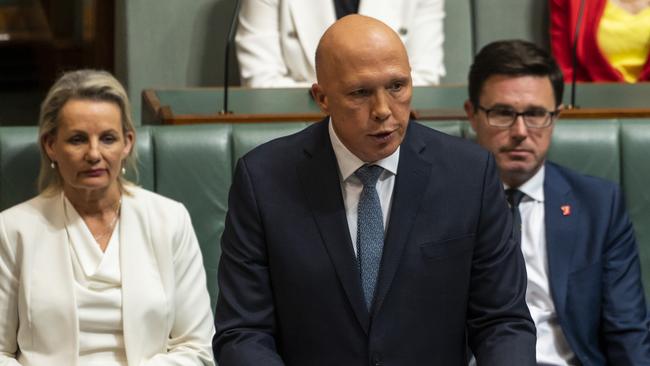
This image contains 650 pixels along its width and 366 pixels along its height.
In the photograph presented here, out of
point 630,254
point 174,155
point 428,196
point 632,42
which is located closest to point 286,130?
point 174,155

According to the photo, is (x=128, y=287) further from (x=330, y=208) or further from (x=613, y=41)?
(x=613, y=41)

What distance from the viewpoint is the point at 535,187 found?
8.67ft

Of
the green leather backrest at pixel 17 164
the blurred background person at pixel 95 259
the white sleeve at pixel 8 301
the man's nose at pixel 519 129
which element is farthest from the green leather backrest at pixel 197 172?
the man's nose at pixel 519 129

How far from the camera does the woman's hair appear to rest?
264cm

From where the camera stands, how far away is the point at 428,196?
6.16 ft

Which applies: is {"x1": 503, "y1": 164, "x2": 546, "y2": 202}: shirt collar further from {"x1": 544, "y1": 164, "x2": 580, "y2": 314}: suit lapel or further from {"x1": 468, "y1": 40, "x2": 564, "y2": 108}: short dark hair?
{"x1": 468, "y1": 40, "x2": 564, "y2": 108}: short dark hair

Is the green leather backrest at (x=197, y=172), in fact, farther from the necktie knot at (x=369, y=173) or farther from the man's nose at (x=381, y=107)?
the man's nose at (x=381, y=107)

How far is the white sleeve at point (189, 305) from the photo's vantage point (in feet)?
8.54

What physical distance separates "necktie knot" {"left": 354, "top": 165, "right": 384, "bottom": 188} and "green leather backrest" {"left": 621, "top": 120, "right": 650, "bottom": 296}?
3.75 feet

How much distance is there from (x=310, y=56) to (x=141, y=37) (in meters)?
0.76

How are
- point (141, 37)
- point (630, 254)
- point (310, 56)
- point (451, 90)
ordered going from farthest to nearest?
point (141, 37)
point (310, 56)
point (451, 90)
point (630, 254)

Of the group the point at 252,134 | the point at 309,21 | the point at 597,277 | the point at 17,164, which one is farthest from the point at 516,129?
the point at 309,21

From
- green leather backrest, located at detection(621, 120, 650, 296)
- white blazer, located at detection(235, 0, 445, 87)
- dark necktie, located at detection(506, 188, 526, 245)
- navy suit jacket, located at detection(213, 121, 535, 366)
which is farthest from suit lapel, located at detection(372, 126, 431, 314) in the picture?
white blazer, located at detection(235, 0, 445, 87)

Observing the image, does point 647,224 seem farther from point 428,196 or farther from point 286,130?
point 428,196
